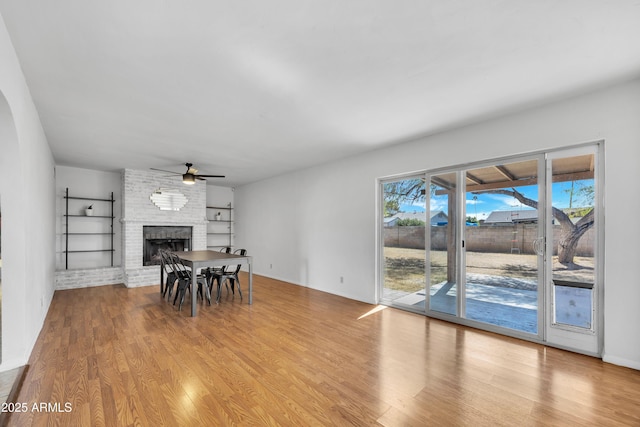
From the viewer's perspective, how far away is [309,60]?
224 cm

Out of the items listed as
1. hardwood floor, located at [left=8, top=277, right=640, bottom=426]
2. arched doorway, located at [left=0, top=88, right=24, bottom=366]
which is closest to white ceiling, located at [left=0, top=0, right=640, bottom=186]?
arched doorway, located at [left=0, top=88, right=24, bottom=366]

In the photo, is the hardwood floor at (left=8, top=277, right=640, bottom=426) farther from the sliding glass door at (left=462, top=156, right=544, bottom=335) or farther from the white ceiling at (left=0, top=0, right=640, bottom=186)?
the white ceiling at (left=0, top=0, right=640, bottom=186)

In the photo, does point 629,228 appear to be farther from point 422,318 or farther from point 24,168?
point 24,168

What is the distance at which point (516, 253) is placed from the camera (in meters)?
3.44

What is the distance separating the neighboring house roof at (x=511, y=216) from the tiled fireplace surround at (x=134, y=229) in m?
6.72

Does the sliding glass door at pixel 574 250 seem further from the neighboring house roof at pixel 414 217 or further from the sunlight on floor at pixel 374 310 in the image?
the sunlight on floor at pixel 374 310

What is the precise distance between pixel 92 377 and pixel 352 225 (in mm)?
4008

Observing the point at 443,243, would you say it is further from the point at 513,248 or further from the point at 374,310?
the point at 374,310

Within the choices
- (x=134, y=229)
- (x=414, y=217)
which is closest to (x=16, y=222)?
(x=134, y=229)

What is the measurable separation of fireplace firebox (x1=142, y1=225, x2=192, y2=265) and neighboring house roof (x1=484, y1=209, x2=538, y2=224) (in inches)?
268

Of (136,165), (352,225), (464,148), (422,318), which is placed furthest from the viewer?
(136,165)

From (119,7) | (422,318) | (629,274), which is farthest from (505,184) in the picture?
(119,7)

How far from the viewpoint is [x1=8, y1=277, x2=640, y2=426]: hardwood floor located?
194 cm

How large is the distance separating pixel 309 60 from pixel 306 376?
2.68 metres
